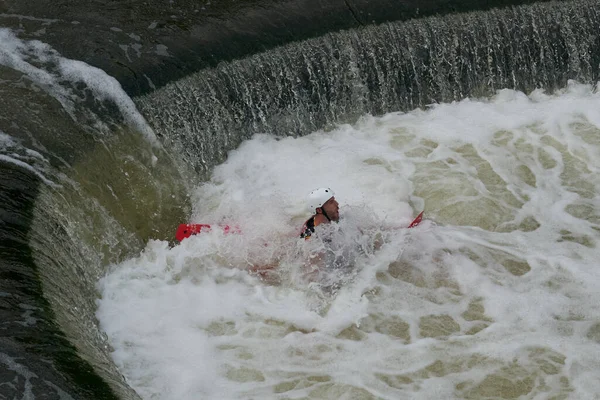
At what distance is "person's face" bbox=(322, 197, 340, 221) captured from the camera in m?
7.14

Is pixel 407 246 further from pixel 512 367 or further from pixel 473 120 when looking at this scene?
pixel 473 120

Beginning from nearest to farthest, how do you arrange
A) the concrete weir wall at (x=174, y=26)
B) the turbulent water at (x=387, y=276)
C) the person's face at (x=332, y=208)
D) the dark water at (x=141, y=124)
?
the dark water at (x=141, y=124) < the turbulent water at (x=387, y=276) < the person's face at (x=332, y=208) < the concrete weir wall at (x=174, y=26)

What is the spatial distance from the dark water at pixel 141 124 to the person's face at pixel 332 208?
1.65 m

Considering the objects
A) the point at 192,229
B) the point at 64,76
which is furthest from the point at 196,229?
the point at 64,76

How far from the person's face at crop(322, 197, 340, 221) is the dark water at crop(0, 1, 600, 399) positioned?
1.65 m

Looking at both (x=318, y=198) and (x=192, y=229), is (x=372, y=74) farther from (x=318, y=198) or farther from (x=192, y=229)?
(x=192, y=229)

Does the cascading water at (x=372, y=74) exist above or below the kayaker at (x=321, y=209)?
above

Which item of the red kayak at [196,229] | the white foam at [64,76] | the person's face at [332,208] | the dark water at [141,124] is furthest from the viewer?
the white foam at [64,76]

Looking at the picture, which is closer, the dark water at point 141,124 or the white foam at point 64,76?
the dark water at point 141,124

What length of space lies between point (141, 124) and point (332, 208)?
7.28ft

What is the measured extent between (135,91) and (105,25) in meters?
1.13

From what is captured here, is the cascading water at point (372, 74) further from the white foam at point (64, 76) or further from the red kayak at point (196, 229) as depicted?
the red kayak at point (196, 229)

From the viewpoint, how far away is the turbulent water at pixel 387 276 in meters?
6.06

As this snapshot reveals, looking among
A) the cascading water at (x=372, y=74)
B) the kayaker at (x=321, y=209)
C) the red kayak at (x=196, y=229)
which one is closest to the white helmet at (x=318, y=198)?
the kayaker at (x=321, y=209)
